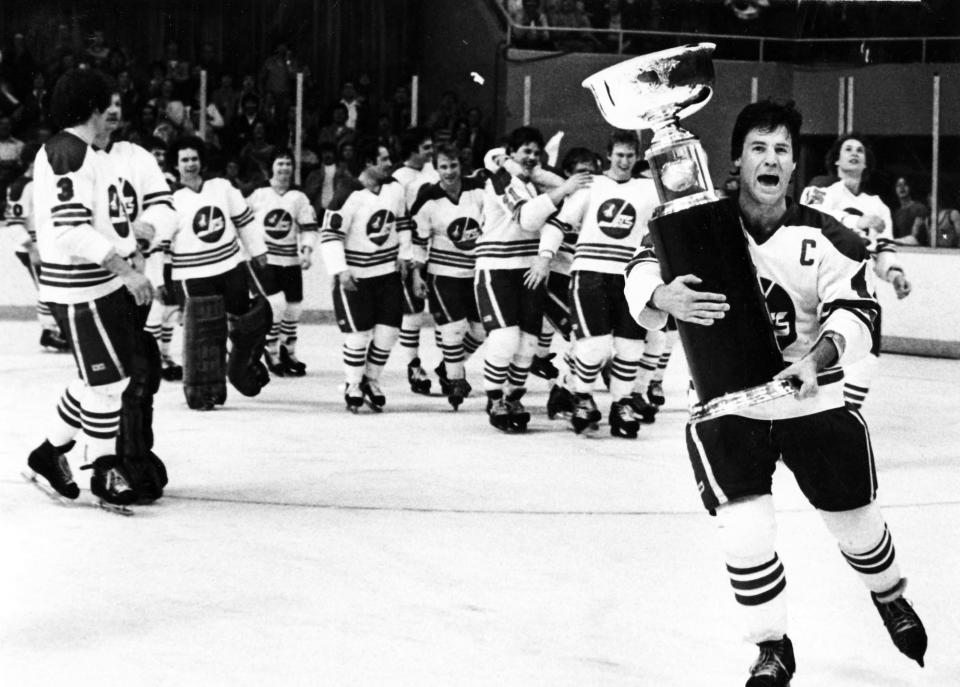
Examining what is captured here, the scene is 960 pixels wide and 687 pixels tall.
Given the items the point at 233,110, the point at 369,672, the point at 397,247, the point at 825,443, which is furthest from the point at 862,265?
the point at 233,110

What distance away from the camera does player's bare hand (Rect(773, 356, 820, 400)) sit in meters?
3.00

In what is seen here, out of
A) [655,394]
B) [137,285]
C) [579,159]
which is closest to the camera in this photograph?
[137,285]

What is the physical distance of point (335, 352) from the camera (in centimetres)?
1102

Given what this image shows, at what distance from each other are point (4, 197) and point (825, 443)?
1086cm

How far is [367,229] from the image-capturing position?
8.32m

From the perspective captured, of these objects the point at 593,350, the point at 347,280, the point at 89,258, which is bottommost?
the point at 593,350

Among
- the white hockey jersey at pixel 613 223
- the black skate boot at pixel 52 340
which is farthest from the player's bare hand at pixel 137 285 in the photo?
the black skate boot at pixel 52 340

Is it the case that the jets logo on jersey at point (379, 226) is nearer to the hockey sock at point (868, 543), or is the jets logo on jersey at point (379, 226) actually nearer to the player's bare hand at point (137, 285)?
the player's bare hand at point (137, 285)

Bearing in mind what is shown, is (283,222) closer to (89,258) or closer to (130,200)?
(130,200)

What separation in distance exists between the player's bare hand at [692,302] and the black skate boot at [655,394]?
526 centimetres

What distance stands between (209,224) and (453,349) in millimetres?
1530

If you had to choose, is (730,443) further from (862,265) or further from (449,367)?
(449,367)

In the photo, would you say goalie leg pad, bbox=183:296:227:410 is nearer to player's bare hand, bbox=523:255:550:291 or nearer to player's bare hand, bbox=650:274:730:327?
player's bare hand, bbox=523:255:550:291

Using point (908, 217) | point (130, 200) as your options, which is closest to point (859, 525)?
point (130, 200)
